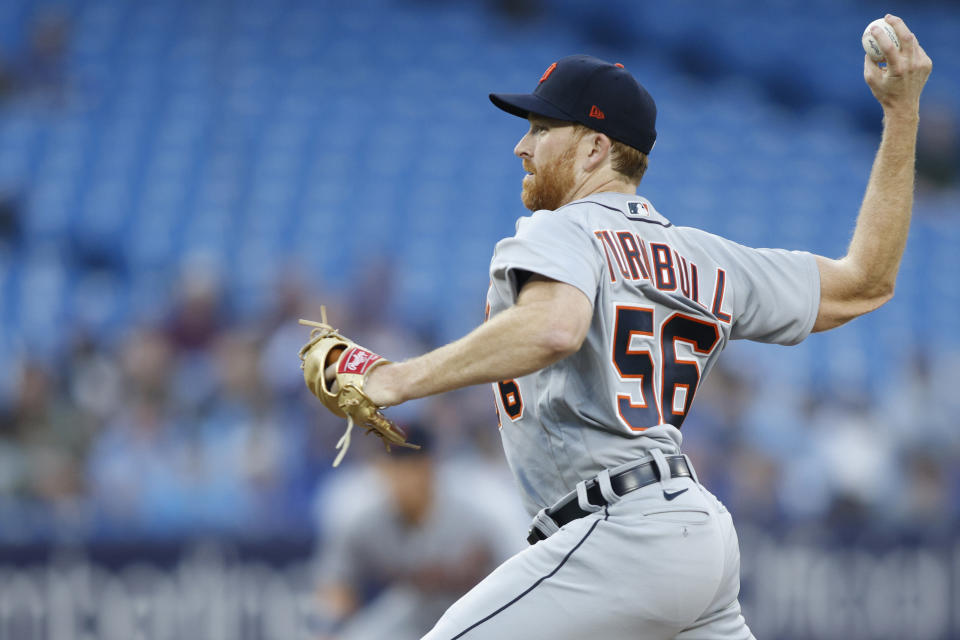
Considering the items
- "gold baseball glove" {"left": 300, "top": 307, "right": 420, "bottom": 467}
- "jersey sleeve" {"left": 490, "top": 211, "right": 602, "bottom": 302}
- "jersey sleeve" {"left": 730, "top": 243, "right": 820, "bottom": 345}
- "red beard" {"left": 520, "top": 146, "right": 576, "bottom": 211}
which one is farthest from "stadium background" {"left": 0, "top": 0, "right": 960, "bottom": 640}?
"jersey sleeve" {"left": 490, "top": 211, "right": 602, "bottom": 302}

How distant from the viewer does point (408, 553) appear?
530cm

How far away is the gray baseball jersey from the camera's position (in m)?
2.68

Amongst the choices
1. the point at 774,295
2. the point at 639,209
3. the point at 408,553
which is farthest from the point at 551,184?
the point at 408,553

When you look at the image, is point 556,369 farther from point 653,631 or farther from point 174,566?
point 174,566

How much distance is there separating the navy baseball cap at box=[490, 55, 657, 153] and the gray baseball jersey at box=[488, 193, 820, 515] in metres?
0.17

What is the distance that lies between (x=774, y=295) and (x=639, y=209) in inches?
17.4

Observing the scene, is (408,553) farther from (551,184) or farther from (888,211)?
(888,211)

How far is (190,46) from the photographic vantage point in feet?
41.9

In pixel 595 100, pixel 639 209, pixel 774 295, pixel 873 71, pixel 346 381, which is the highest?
pixel 873 71

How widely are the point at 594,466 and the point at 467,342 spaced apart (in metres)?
0.46

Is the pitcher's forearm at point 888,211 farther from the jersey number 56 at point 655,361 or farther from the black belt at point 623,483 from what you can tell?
the black belt at point 623,483

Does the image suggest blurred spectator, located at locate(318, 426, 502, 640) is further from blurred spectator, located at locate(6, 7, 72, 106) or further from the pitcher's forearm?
blurred spectator, located at locate(6, 7, 72, 106)

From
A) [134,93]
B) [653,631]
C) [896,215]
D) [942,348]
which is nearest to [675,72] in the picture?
[942,348]

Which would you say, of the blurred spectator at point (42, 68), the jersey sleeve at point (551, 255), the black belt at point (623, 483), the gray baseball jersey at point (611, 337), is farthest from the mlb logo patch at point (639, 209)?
the blurred spectator at point (42, 68)
